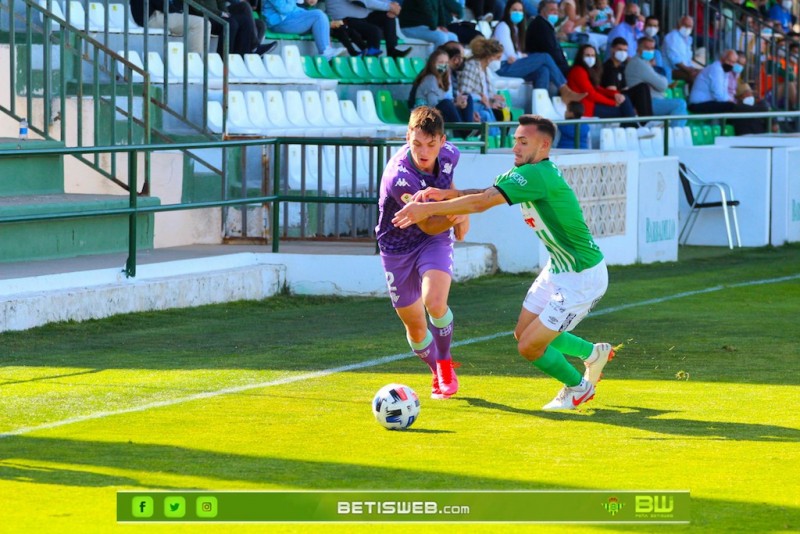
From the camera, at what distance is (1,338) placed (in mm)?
11609

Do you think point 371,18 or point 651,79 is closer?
point 371,18

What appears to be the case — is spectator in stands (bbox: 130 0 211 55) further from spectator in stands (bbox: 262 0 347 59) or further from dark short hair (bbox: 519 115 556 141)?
dark short hair (bbox: 519 115 556 141)

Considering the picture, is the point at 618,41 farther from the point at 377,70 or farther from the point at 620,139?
the point at 377,70

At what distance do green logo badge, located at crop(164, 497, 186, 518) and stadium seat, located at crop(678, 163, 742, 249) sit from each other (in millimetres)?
14234

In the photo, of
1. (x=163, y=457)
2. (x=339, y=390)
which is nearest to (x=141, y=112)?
(x=339, y=390)

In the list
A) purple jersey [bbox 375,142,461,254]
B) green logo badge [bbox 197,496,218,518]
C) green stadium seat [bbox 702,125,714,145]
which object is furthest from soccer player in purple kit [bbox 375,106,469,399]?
green stadium seat [bbox 702,125,714,145]

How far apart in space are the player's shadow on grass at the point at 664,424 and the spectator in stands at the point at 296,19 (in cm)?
1147

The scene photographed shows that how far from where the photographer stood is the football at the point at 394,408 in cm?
820

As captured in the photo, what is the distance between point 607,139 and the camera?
21.1 meters

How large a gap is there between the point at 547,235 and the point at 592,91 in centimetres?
1486

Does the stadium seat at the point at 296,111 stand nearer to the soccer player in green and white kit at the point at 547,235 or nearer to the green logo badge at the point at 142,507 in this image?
the soccer player in green and white kit at the point at 547,235

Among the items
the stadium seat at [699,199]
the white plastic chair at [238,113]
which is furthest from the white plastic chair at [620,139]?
the white plastic chair at [238,113]

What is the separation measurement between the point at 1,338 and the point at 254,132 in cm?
609

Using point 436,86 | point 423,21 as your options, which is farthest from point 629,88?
point 436,86
